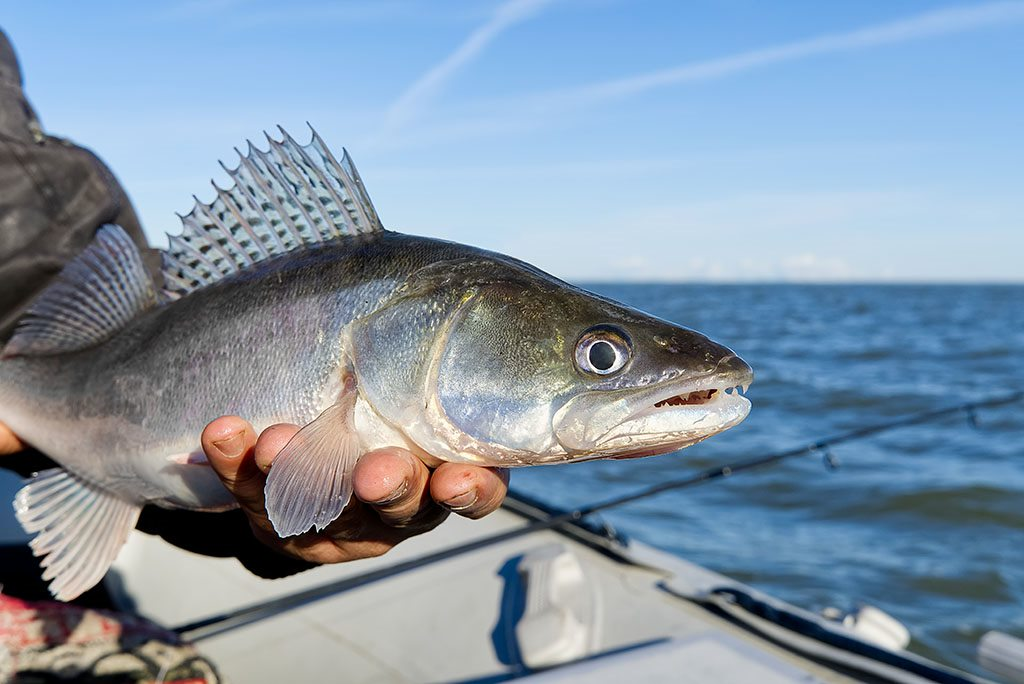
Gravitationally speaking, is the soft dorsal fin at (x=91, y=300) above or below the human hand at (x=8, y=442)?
above

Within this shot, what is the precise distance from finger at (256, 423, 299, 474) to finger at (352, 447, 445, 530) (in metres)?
0.20

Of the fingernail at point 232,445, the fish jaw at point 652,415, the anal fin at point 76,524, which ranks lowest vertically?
the anal fin at point 76,524

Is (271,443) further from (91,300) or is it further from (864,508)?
(864,508)

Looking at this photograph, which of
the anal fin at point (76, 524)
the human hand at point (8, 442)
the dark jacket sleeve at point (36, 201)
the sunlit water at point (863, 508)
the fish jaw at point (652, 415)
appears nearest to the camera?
the fish jaw at point (652, 415)

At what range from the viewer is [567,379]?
185 cm

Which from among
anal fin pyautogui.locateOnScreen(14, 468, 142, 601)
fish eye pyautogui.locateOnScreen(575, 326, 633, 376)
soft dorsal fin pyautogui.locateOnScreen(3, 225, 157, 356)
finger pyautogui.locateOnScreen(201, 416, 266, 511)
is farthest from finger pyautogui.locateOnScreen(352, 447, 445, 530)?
soft dorsal fin pyautogui.locateOnScreen(3, 225, 157, 356)

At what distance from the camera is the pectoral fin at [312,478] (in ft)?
6.23

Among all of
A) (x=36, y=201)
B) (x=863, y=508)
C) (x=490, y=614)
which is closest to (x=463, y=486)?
(x=36, y=201)

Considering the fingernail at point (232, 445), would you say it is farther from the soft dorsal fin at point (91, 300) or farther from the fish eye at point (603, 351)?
the fish eye at point (603, 351)

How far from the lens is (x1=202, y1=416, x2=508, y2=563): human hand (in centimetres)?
190

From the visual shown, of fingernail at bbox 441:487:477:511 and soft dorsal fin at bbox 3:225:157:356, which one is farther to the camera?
soft dorsal fin at bbox 3:225:157:356

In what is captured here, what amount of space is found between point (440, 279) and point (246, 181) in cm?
68

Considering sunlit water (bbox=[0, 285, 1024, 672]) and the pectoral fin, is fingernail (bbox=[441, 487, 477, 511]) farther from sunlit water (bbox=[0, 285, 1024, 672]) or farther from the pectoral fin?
sunlit water (bbox=[0, 285, 1024, 672])

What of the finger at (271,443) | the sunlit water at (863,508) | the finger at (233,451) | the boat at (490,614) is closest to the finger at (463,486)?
the finger at (271,443)
